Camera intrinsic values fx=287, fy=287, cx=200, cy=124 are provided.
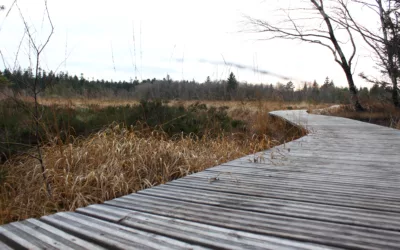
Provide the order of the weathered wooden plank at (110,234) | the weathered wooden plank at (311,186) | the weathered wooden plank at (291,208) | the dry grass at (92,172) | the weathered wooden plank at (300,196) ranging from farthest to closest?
the dry grass at (92,172) < the weathered wooden plank at (311,186) < the weathered wooden plank at (300,196) < the weathered wooden plank at (291,208) < the weathered wooden plank at (110,234)

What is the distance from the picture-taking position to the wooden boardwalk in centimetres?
107

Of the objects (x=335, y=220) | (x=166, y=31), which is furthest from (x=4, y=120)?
(x=335, y=220)

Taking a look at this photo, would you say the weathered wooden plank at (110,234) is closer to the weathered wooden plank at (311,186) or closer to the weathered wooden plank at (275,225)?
the weathered wooden plank at (275,225)

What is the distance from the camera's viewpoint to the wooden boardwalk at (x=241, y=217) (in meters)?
1.07

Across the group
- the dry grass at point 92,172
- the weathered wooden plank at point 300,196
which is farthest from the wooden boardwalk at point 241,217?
the dry grass at point 92,172

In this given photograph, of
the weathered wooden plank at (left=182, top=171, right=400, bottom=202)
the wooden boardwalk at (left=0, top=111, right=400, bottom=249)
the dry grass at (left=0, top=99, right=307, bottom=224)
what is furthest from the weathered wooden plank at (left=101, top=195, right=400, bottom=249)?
the dry grass at (left=0, top=99, right=307, bottom=224)

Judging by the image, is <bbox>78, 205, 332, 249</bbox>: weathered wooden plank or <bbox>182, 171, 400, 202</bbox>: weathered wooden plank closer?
<bbox>78, 205, 332, 249</bbox>: weathered wooden plank

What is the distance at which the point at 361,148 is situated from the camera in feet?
12.2

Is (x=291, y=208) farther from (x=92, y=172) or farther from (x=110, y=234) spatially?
(x=92, y=172)

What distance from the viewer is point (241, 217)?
1349 mm

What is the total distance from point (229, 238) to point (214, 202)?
48 cm

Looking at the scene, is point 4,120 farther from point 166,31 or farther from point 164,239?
point 164,239

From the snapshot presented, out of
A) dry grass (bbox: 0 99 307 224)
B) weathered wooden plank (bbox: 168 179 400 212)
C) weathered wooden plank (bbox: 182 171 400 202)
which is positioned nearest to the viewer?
weathered wooden plank (bbox: 168 179 400 212)

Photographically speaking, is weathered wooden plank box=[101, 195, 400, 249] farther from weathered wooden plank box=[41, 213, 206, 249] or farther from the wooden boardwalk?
weathered wooden plank box=[41, 213, 206, 249]
